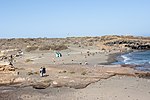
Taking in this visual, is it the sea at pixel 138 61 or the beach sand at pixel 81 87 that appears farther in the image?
the sea at pixel 138 61

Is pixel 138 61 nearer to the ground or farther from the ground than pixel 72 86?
nearer to the ground

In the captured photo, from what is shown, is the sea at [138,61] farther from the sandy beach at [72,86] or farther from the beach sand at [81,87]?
the beach sand at [81,87]

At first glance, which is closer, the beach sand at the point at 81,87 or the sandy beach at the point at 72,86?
the beach sand at the point at 81,87

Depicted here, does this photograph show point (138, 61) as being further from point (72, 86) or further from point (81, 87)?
point (81, 87)

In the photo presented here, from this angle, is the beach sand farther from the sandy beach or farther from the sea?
the sea

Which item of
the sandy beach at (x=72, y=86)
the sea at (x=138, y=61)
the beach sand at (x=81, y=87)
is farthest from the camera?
the sea at (x=138, y=61)

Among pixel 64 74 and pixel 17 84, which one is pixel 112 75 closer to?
pixel 64 74

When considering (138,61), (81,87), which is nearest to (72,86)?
(81,87)

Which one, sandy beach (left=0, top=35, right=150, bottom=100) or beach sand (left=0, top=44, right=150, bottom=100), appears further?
sandy beach (left=0, top=35, right=150, bottom=100)

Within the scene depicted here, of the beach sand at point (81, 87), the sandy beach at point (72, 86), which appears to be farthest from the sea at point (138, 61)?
the beach sand at point (81, 87)

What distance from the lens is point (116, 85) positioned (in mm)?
29922

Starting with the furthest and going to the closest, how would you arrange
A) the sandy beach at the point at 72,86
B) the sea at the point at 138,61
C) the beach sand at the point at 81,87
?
the sea at the point at 138,61, the sandy beach at the point at 72,86, the beach sand at the point at 81,87

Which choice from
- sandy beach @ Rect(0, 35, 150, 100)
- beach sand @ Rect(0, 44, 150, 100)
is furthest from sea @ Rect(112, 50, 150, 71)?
beach sand @ Rect(0, 44, 150, 100)

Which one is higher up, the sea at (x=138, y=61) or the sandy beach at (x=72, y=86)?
the sandy beach at (x=72, y=86)
